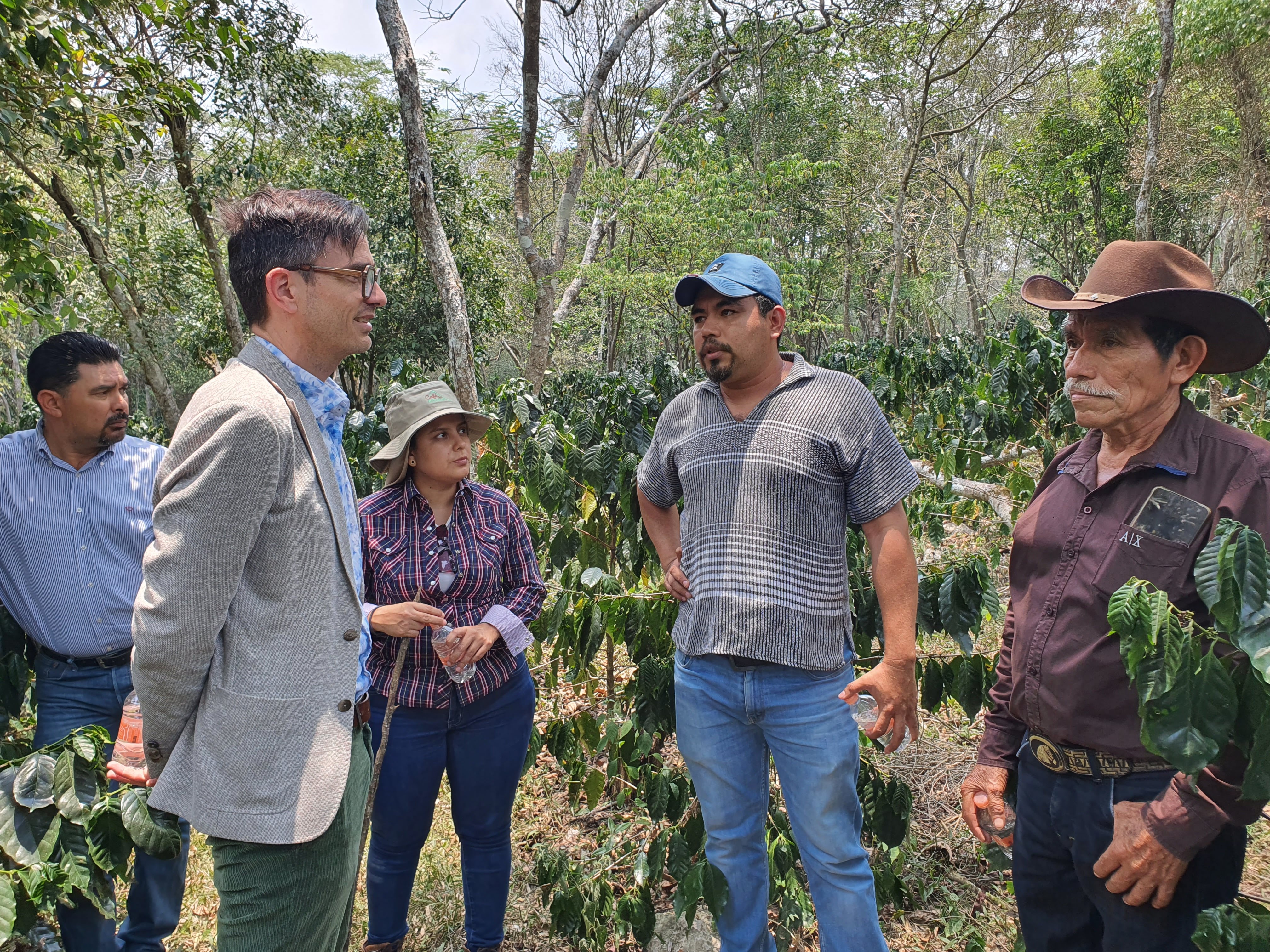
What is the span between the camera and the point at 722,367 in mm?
2033

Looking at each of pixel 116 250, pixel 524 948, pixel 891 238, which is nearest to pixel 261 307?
pixel 524 948

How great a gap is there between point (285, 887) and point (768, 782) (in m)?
1.14

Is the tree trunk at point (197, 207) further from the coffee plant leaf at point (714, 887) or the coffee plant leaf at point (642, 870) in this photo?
the coffee plant leaf at point (714, 887)

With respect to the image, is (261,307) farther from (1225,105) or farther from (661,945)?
(1225,105)

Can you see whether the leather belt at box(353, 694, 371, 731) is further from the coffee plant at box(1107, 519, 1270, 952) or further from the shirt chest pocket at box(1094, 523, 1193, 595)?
the shirt chest pocket at box(1094, 523, 1193, 595)

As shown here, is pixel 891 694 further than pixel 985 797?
Yes

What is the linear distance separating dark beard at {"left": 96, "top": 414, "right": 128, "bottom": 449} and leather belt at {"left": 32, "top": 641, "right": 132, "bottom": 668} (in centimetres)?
59

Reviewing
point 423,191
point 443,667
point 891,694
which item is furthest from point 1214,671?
point 423,191

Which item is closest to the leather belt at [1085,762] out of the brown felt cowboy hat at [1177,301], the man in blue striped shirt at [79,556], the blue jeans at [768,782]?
the blue jeans at [768,782]

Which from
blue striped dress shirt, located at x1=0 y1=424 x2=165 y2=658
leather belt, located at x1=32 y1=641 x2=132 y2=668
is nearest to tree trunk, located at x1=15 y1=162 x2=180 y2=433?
blue striped dress shirt, located at x1=0 y1=424 x2=165 y2=658

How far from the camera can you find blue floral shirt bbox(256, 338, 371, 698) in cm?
146

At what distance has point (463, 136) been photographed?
50.1ft

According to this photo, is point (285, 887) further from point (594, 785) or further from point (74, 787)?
point (594, 785)

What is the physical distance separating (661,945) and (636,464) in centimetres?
153
